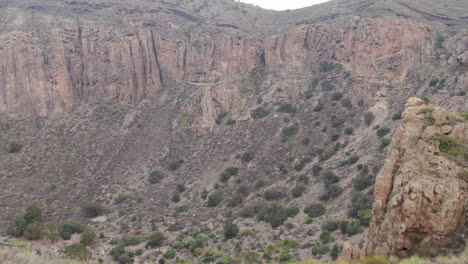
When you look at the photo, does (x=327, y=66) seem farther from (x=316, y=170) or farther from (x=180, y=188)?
(x=180, y=188)

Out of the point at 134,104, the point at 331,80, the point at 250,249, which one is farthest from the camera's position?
the point at 134,104

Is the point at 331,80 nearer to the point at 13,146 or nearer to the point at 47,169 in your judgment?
the point at 47,169

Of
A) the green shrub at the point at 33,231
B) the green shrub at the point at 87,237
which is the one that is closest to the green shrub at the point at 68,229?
the green shrub at the point at 87,237

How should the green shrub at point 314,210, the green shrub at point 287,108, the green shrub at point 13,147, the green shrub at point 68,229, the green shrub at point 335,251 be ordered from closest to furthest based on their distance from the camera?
the green shrub at point 335,251 → the green shrub at point 314,210 → the green shrub at point 68,229 → the green shrub at point 13,147 → the green shrub at point 287,108

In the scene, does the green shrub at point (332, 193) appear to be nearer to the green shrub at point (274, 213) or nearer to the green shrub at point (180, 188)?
the green shrub at point (274, 213)

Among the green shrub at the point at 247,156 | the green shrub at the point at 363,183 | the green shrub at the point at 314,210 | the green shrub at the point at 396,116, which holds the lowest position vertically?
the green shrub at the point at 314,210

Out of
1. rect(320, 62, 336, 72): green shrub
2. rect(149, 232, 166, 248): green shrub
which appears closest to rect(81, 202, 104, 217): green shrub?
rect(149, 232, 166, 248): green shrub

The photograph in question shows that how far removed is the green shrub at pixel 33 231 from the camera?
95.2 feet

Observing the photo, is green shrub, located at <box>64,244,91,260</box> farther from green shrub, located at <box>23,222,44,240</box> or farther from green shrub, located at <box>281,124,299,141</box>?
green shrub, located at <box>281,124,299,141</box>

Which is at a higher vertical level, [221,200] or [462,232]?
[462,232]

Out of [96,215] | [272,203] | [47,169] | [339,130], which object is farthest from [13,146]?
[339,130]

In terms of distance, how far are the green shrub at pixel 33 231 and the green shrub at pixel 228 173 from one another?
16.5m

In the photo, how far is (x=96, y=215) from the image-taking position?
36219 millimetres

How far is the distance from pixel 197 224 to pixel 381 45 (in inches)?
1129
